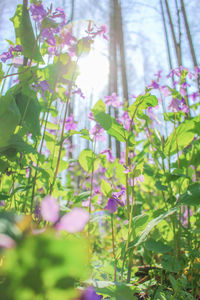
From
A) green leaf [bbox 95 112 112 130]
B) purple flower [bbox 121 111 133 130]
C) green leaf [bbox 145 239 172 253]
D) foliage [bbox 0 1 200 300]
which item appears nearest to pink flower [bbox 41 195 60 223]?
foliage [bbox 0 1 200 300]

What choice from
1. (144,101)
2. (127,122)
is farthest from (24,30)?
(127,122)

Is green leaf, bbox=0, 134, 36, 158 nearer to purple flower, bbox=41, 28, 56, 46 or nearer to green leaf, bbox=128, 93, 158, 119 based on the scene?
green leaf, bbox=128, 93, 158, 119

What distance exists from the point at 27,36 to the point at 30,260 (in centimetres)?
109

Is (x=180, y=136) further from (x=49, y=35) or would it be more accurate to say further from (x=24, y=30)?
(x=24, y=30)

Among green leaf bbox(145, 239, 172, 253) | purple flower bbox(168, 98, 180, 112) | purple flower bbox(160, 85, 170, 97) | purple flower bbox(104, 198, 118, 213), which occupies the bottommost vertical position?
green leaf bbox(145, 239, 172, 253)

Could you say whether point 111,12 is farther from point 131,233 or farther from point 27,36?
point 131,233

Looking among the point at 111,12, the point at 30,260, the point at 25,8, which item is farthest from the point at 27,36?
the point at 111,12

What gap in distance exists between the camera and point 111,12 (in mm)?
7215

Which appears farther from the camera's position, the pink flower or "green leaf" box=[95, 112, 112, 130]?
"green leaf" box=[95, 112, 112, 130]

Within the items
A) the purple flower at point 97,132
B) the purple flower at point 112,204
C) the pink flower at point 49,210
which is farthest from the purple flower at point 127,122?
the pink flower at point 49,210

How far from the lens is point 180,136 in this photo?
1133 millimetres

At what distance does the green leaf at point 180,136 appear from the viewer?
1097 millimetres

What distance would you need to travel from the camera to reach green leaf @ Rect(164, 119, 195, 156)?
3.60 feet

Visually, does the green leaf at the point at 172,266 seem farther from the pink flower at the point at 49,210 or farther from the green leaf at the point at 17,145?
the pink flower at the point at 49,210
